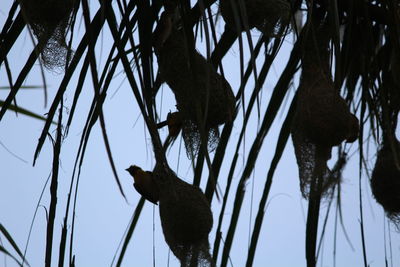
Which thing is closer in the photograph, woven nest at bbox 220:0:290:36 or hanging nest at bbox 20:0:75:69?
hanging nest at bbox 20:0:75:69

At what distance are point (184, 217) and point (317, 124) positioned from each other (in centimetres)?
27

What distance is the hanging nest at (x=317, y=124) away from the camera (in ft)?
3.82

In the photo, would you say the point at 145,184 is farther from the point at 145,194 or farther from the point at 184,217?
the point at 184,217

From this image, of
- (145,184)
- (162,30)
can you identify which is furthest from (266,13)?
(145,184)

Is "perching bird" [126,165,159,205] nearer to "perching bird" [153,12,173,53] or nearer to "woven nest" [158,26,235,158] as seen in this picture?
"woven nest" [158,26,235,158]

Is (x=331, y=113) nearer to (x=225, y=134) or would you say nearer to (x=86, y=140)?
(x=225, y=134)

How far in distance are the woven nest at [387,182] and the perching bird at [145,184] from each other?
1.40 feet

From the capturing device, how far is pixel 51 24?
1.01 metres

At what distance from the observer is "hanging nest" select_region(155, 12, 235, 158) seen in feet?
3.44

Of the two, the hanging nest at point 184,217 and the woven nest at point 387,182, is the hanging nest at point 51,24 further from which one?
the woven nest at point 387,182

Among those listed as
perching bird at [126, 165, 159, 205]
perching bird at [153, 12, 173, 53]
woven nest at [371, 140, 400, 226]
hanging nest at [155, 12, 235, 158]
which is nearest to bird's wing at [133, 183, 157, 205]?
perching bird at [126, 165, 159, 205]

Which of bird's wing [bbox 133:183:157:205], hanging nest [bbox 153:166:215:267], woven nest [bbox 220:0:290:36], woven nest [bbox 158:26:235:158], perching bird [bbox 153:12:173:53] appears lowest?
hanging nest [bbox 153:166:215:267]

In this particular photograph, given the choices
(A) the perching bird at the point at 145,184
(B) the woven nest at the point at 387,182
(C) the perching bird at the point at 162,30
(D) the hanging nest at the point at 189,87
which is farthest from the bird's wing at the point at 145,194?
(B) the woven nest at the point at 387,182

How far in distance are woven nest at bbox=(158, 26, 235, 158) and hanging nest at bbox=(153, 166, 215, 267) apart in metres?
0.06
